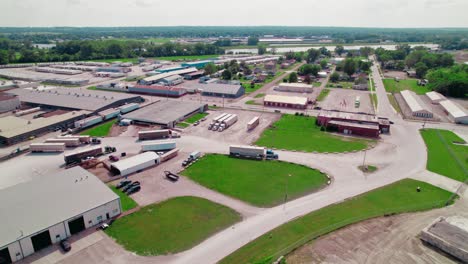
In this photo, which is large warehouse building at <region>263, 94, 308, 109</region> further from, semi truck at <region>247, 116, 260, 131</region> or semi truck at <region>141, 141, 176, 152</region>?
semi truck at <region>141, 141, 176, 152</region>

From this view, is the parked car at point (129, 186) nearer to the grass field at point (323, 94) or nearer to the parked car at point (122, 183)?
the parked car at point (122, 183)

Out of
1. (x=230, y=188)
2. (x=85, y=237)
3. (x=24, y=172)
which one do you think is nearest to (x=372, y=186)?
(x=230, y=188)

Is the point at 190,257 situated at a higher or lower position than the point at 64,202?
lower

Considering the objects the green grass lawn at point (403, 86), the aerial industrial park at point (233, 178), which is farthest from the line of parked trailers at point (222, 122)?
the green grass lawn at point (403, 86)

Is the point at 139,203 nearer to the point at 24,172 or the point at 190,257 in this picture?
the point at 190,257

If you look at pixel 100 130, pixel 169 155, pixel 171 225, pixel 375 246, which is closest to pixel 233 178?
pixel 171 225

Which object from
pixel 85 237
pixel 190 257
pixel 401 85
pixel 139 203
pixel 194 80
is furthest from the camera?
pixel 194 80

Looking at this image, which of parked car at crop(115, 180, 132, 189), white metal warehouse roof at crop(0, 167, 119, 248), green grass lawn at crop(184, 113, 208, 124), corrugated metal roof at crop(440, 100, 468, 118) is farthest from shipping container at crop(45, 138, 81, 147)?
corrugated metal roof at crop(440, 100, 468, 118)
